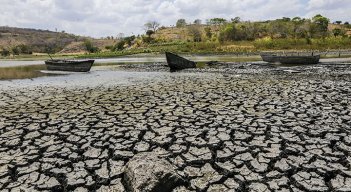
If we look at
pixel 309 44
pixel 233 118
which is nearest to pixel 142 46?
pixel 309 44

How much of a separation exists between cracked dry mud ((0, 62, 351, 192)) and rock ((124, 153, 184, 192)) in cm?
18

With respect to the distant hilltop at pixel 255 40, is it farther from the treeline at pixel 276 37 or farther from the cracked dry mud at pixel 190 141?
the cracked dry mud at pixel 190 141

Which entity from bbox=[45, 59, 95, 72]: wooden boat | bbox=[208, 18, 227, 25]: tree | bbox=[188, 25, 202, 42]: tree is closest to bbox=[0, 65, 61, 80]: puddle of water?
bbox=[45, 59, 95, 72]: wooden boat

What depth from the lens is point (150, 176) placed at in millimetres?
3879

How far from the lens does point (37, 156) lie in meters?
5.30

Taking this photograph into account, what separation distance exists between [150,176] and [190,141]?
2.11m

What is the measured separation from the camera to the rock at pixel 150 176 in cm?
381

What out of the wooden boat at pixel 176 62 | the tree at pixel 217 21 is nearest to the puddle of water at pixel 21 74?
the wooden boat at pixel 176 62

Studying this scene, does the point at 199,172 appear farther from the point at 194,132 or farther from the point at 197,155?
the point at 194,132

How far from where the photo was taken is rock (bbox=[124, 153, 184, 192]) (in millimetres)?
3812

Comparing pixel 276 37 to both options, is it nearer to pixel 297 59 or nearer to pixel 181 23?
pixel 297 59

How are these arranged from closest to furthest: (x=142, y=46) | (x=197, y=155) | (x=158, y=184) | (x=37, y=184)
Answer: (x=158, y=184)
(x=37, y=184)
(x=197, y=155)
(x=142, y=46)

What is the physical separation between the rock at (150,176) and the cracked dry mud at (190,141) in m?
0.18

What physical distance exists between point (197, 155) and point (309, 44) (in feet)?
171
